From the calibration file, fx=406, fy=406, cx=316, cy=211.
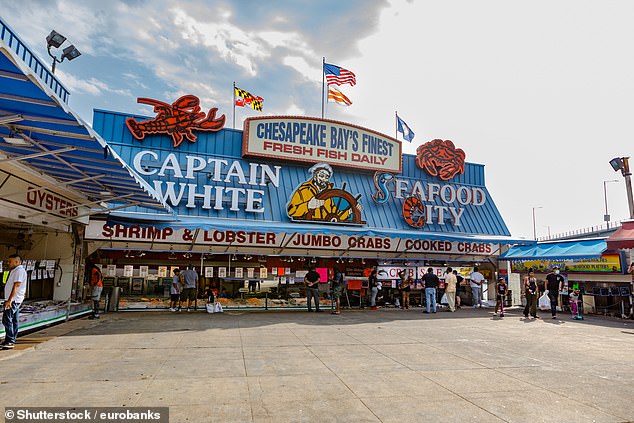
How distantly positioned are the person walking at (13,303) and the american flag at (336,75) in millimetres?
17466

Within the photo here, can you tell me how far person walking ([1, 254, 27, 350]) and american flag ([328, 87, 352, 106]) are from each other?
17272 millimetres

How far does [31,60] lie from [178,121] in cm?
566

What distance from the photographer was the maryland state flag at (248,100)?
72.7 ft

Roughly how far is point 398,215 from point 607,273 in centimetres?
909

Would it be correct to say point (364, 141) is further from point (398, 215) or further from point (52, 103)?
point (52, 103)

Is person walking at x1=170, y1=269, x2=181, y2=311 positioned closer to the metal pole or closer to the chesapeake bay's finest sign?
the chesapeake bay's finest sign

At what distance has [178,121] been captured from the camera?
1809cm

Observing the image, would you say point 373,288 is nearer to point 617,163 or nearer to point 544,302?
point 544,302

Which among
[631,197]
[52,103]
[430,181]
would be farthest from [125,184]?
[631,197]

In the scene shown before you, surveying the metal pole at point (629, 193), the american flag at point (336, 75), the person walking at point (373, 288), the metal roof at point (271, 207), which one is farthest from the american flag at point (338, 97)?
the metal pole at point (629, 193)

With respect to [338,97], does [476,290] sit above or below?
below

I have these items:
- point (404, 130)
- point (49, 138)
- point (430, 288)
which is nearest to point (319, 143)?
point (404, 130)

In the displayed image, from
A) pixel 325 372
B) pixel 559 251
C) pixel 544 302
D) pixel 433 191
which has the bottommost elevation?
pixel 325 372

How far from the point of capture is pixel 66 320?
11938 millimetres
